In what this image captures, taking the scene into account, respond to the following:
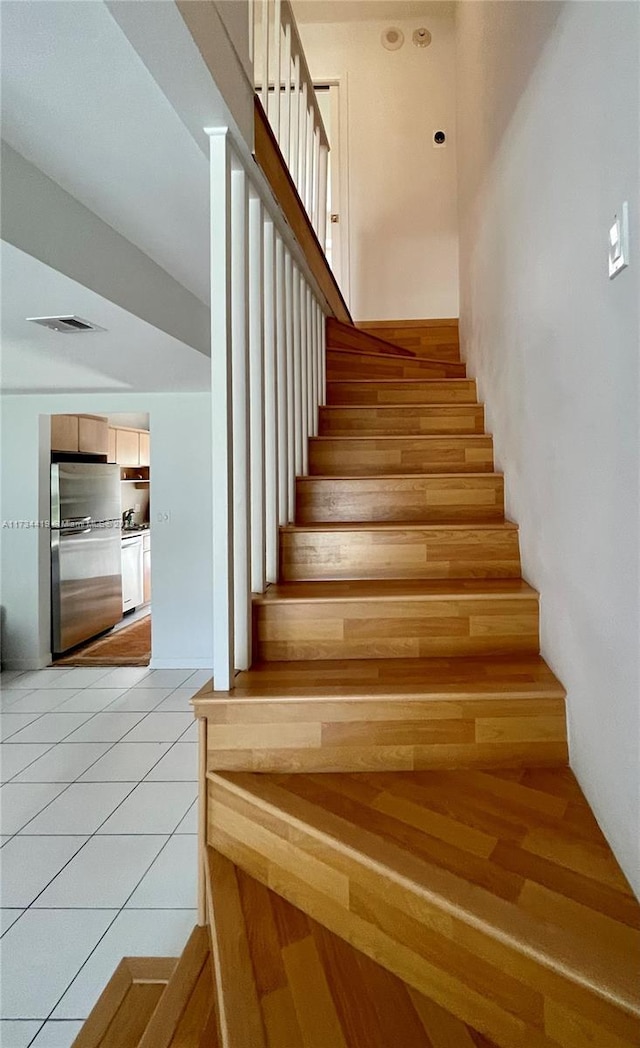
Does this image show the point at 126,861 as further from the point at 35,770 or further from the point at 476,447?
the point at 476,447

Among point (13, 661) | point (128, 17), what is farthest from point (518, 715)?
point (13, 661)

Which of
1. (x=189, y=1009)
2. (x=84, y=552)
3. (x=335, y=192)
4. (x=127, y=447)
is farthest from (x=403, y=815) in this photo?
(x=127, y=447)

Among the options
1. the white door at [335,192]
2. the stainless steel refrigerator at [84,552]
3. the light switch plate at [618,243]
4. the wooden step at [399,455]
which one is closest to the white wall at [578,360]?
the light switch plate at [618,243]

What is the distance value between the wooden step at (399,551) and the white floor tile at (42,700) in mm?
2492

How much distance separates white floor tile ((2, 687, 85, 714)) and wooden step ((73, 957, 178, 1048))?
7.79 feet

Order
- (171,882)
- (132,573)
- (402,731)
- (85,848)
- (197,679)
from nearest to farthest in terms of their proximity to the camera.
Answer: (402,731) → (171,882) → (85,848) → (197,679) → (132,573)

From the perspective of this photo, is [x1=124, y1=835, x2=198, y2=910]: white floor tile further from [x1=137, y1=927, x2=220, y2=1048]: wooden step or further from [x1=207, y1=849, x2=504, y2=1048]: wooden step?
[x1=207, y1=849, x2=504, y2=1048]: wooden step

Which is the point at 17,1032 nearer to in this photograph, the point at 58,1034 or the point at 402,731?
the point at 58,1034

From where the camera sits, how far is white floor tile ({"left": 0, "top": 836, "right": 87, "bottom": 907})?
80.5 inches

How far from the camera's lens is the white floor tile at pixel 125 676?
4246 mm

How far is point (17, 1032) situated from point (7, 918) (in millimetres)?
466

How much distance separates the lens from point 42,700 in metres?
3.93

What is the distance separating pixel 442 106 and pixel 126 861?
19.2 feet

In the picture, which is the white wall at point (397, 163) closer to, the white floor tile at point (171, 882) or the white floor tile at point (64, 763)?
the white floor tile at point (64, 763)
